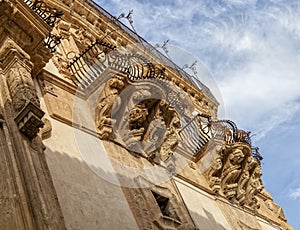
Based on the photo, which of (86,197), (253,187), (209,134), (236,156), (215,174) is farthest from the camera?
(209,134)

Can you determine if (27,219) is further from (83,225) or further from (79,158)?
(79,158)

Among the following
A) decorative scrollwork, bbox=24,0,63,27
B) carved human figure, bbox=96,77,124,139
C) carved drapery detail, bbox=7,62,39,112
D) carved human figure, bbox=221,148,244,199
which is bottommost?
carved drapery detail, bbox=7,62,39,112

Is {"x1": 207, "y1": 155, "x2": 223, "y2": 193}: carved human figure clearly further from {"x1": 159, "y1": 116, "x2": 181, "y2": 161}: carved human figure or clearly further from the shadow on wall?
the shadow on wall

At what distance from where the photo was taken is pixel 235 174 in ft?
36.0

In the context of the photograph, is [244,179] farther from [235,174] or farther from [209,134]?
[209,134]

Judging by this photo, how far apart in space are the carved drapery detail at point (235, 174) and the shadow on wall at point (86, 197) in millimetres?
4045

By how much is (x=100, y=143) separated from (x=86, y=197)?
1665mm

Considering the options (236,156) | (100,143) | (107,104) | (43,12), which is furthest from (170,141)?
(43,12)

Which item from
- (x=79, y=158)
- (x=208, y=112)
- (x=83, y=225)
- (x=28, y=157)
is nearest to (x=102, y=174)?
(x=79, y=158)

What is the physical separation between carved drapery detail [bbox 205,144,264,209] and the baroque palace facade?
0.02m

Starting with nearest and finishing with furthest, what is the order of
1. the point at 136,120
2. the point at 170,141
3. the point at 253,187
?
the point at 136,120, the point at 170,141, the point at 253,187

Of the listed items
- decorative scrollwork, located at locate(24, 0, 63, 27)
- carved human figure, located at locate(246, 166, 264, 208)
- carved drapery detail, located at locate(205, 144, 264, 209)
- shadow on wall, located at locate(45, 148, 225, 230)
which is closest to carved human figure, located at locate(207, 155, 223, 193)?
carved drapery detail, located at locate(205, 144, 264, 209)

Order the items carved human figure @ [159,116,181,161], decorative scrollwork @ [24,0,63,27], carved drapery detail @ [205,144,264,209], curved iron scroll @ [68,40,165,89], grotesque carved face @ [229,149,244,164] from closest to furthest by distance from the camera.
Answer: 1. decorative scrollwork @ [24,0,63,27]
2. curved iron scroll @ [68,40,165,89]
3. carved human figure @ [159,116,181,161]
4. carved drapery detail @ [205,144,264,209]
5. grotesque carved face @ [229,149,244,164]

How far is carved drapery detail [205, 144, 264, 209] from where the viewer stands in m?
10.8
